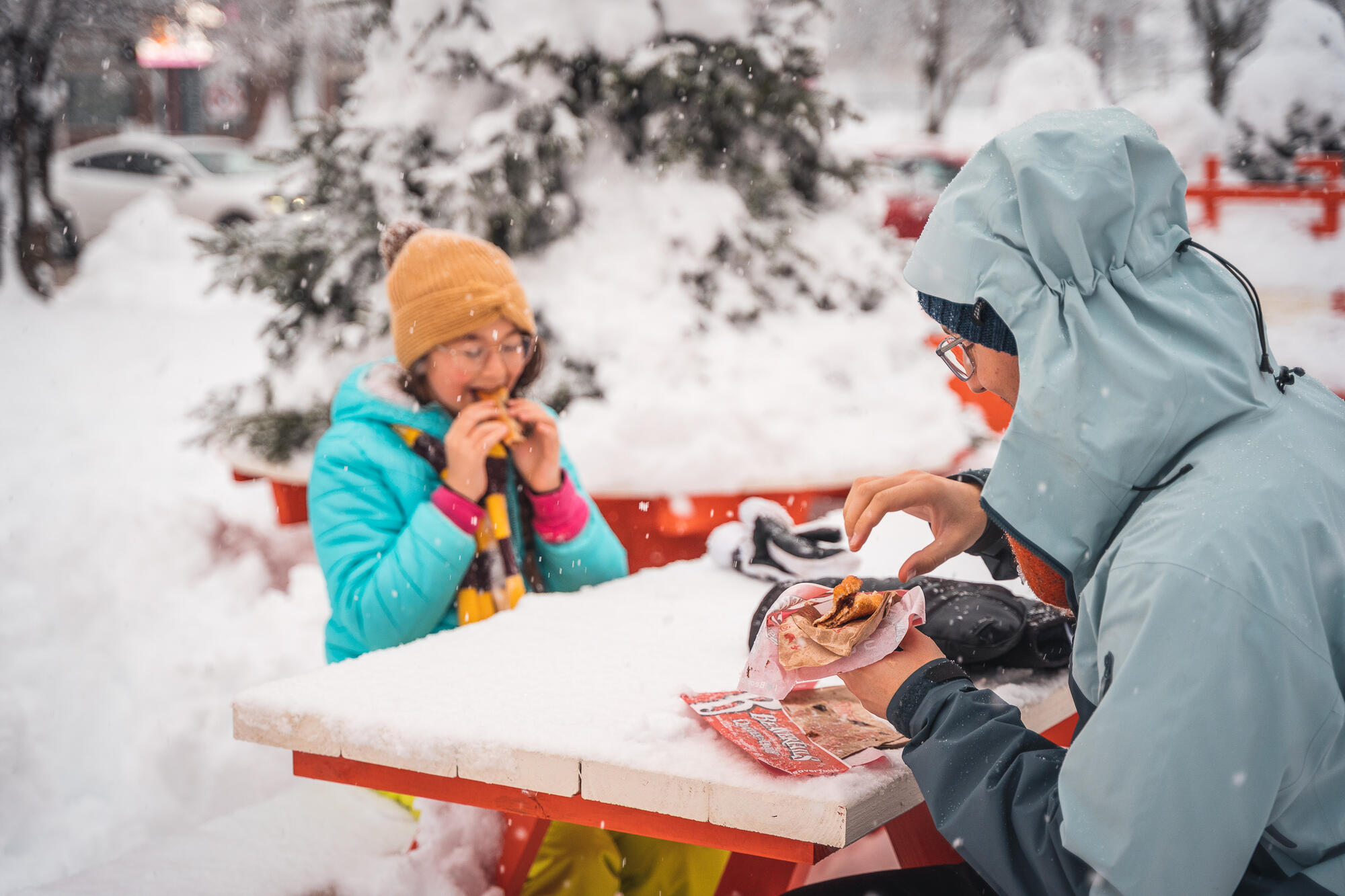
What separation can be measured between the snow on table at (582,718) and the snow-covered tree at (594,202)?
85.1 inches

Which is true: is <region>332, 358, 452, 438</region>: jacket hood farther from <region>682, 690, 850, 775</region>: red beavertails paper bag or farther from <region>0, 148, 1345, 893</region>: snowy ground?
<region>682, 690, 850, 775</region>: red beavertails paper bag

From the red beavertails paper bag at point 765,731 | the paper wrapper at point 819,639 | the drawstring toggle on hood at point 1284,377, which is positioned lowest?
the red beavertails paper bag at point 765,731

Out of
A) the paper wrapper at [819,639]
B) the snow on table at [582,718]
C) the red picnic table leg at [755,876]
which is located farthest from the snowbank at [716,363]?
the paper wrapper at [819,639]

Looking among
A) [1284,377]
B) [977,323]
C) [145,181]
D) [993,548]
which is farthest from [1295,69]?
[145,181]

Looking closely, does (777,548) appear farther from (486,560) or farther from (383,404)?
(383,404)

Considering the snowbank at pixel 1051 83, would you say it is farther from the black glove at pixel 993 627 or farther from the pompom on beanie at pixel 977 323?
the pompom on beanie at pixel 977 323

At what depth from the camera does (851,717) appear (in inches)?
56.9

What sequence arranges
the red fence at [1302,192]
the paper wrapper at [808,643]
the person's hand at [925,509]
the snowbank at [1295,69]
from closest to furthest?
the paper wrapper at [808,643], the person's hand at [925,509], the snowbank at [1295,69], the red fence at [1302,192]

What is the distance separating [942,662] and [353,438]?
1.49 metres

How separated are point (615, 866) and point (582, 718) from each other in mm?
578

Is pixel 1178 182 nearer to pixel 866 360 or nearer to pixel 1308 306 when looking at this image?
pixel 866 360

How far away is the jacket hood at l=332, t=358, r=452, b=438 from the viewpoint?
2307mm

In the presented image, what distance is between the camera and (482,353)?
2.34 metres

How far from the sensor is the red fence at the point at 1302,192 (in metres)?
4.91
